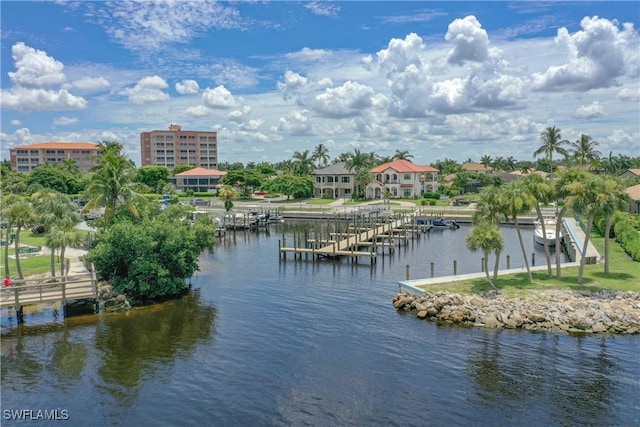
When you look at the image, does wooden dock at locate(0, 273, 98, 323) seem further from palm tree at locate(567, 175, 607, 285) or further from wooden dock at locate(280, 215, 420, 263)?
palm tree at locate(567, 175, 607, 285)

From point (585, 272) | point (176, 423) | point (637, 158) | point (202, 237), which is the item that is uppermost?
point (637, 158)

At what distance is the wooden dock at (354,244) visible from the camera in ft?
174

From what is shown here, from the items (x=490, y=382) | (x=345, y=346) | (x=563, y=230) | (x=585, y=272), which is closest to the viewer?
(x=490, y=382)

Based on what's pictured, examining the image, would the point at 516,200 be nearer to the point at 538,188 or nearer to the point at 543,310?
the point at 538,188

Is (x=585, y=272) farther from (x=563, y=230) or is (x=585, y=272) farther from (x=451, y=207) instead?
(x=451, y=207)

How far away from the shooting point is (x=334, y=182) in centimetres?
11950

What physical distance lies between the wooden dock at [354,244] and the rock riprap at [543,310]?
18.8 metres

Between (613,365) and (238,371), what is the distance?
17.3 meters

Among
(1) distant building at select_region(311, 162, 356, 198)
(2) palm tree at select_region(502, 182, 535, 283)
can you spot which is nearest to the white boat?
(2) palm tree at select_region(502, 182, 535, 283)

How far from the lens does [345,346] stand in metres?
27.7

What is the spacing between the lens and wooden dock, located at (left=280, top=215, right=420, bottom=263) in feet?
174

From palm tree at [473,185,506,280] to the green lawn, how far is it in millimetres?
2365

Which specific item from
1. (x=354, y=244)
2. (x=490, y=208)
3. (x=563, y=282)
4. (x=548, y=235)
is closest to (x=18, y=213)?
(x=490, y=208)

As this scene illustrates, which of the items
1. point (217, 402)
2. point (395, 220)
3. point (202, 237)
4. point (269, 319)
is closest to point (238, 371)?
point (217, 402)
